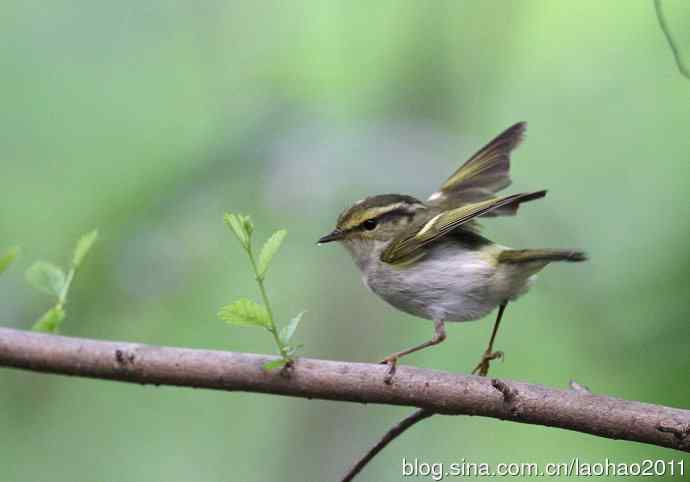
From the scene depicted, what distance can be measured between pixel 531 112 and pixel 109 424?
116 inches

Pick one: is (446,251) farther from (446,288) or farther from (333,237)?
(333,237)

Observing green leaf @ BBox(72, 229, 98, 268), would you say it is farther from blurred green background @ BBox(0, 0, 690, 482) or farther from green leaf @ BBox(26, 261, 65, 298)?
blurred green background @ BBox(0, 0, 690, 482)

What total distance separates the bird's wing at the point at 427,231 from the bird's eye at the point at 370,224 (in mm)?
195

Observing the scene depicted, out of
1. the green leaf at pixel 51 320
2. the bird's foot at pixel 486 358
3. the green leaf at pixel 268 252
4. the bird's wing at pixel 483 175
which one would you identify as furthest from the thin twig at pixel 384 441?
the bird's wing at pixel 483 175

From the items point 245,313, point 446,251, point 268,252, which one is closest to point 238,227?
point 268,252

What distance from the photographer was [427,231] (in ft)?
11.0

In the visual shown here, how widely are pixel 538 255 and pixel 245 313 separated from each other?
1467 millimetres

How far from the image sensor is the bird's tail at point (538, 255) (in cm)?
283

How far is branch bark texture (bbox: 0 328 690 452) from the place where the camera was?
85.4 inches

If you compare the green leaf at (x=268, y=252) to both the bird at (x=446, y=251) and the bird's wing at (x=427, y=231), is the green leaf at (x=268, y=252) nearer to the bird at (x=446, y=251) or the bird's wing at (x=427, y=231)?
the bird's wing at (x=427, y=231)

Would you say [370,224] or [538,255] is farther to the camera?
[370,224]

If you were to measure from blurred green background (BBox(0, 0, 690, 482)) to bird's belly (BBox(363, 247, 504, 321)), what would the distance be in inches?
14.1

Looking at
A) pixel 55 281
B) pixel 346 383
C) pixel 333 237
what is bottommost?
pixel 333 237

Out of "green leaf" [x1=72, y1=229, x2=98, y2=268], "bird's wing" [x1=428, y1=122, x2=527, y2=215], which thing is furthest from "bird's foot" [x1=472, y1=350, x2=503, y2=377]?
"green leaf" [x1=72, y1=229, x2=98, y2=268]
